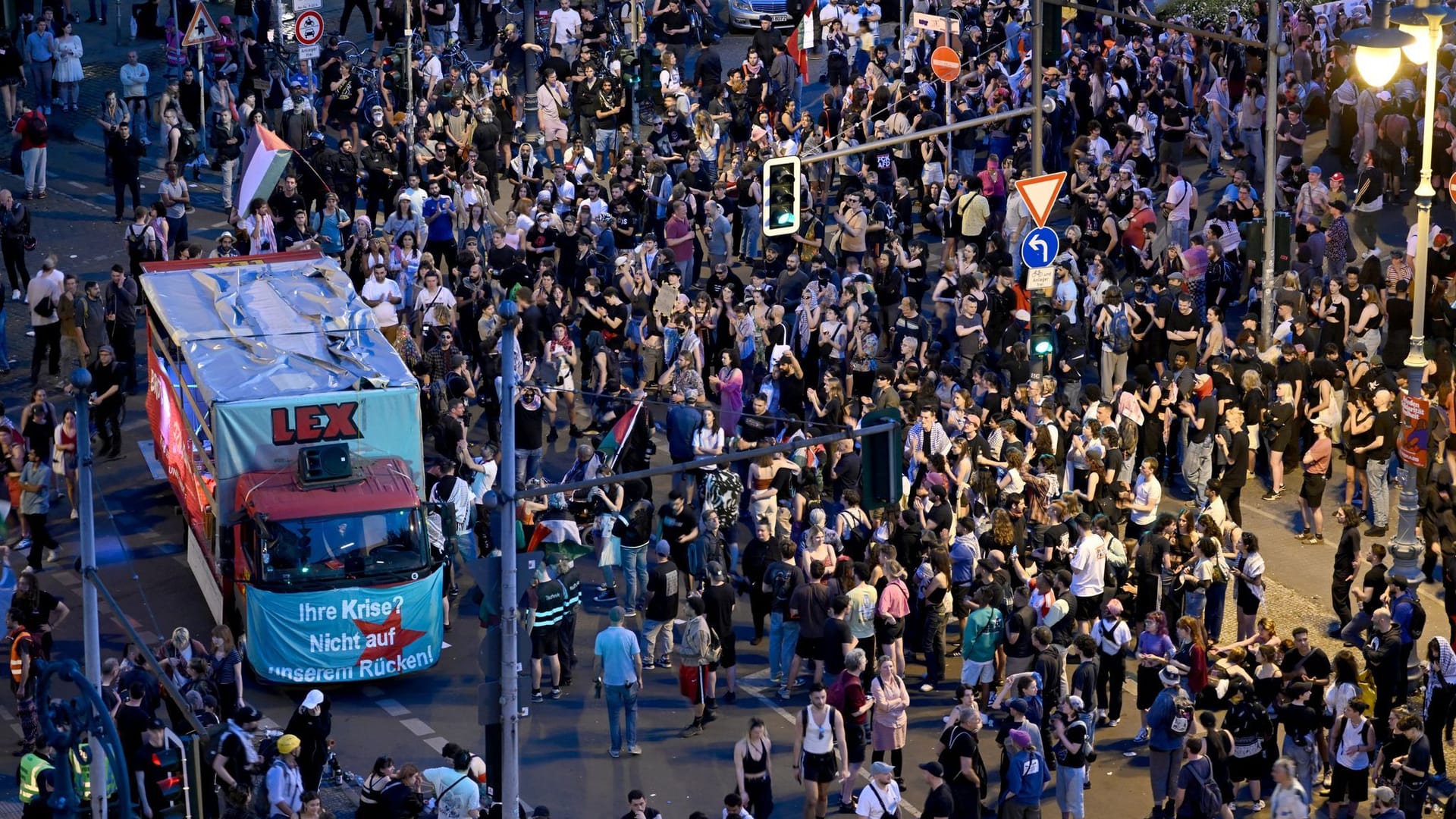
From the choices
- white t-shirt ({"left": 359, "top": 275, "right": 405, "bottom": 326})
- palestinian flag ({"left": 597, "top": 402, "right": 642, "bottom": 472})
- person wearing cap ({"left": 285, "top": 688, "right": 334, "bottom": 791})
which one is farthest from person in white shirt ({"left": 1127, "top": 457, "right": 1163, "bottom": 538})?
white t-shirt ({"left": 359, "top": 275, "right": 405, "bottom": 326})

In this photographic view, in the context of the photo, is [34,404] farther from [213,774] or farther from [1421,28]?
[1421,28]

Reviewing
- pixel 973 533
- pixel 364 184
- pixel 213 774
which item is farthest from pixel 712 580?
pixel 364 184

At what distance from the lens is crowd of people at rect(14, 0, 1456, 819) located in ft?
78.7

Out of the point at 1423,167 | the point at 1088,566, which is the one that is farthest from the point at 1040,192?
the point at 1088,566

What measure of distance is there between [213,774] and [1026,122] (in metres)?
21.3

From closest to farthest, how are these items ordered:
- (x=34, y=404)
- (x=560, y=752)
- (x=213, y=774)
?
(x=213, y=774) < (x=560, y=752) < (x=34, y=404)

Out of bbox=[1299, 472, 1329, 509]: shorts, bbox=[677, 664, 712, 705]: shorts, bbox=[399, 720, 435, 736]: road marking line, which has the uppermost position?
bbox=[1299, 472, 1329, 509]: shorts

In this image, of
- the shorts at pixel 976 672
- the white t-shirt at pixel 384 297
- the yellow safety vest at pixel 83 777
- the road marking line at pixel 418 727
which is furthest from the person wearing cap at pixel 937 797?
the white t-shirt at pixel 384 297

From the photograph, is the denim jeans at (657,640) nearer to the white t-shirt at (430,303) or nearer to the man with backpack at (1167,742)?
the man with backpack at (1167,742)

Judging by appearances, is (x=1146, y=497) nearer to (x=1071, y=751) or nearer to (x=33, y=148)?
(x=1071, y=751)

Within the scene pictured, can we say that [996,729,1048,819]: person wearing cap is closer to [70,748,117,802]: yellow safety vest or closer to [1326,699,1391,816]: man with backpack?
[1326,699,1391,816]: man with backpack

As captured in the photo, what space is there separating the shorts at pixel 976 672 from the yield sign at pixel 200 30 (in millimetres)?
20911

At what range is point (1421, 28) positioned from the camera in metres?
26.2

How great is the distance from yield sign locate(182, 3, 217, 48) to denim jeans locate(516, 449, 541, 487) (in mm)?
12885
